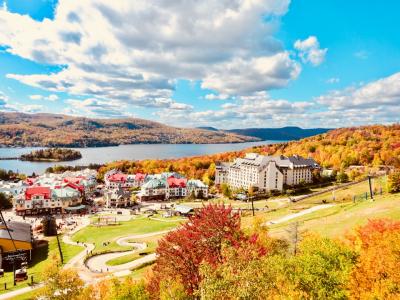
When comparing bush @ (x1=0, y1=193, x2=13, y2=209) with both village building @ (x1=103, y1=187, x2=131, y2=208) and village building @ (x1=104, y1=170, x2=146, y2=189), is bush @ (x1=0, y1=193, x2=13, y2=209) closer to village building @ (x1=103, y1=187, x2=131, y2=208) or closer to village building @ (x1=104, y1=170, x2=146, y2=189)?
village building @ (x1=103, y1=187, x2=131, y2=208)

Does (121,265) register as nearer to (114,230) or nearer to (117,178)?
(114,230)

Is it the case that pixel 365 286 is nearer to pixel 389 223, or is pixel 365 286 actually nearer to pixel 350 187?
pixel 389 223

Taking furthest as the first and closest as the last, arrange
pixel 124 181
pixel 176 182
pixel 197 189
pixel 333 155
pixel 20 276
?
pixel 333 155 → pixel 124 181 → pixel 176 182 → pixel 197 189 → pixel 20 276

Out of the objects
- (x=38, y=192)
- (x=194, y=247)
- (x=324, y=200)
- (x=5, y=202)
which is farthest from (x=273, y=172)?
(x=194, y=247)

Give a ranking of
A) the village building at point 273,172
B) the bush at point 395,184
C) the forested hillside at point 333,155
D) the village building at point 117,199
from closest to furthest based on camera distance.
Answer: the bush at point 395,184
the village building at point 117,199
the village building at point 273,172
the forested hillside at point 333,155

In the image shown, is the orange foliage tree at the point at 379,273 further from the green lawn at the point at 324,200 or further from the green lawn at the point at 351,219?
the green lawn at the point at 324,200

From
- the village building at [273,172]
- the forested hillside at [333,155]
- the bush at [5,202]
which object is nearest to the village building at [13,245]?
the bush at [5,202]

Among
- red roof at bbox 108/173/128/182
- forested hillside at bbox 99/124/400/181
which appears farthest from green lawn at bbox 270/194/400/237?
red roof at bbox 108/173/128/182
